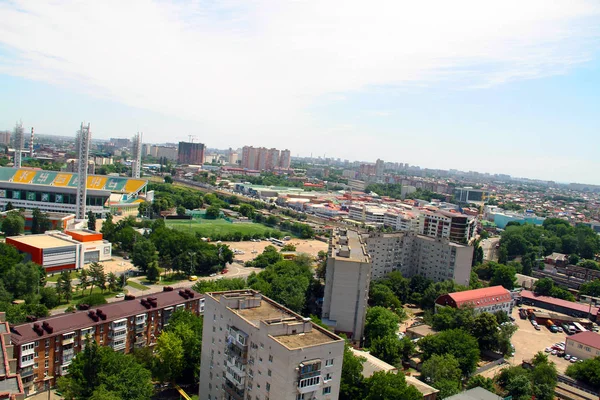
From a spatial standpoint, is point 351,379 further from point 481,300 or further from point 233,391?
point 481,300

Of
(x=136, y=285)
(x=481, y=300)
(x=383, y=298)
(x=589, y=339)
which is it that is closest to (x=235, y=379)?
(x=383, y=298)

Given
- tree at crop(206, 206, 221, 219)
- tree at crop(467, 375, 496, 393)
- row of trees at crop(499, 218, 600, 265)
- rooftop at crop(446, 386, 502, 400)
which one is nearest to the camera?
rooftop at crop(446, 386, 502, 400)

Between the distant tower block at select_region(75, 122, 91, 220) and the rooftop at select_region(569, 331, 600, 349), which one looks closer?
the rooftop at select_region(569, 331, 600, 349)

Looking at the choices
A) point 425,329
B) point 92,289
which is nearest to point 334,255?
point 425,329

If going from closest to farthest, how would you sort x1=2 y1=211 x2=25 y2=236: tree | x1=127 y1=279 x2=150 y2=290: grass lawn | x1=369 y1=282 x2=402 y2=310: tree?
x1=369 y1=282 x2=402 y2=310: tree, x1=127 y1=279 x2=150 y2=290: grass lawn, x1=2 y1=211 x2=25 y2=236: tree

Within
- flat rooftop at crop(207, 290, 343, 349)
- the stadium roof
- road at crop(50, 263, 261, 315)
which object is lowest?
road at crop(50, 263, 261, 315)

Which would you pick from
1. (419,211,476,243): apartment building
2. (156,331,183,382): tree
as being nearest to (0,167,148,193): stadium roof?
(419,211,476,243): apartment building

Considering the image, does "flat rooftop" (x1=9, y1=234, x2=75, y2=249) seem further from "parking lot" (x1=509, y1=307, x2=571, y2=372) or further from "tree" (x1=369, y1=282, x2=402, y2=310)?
"parking lot" (x1=509, y1=307, x2=571, y2=372)
